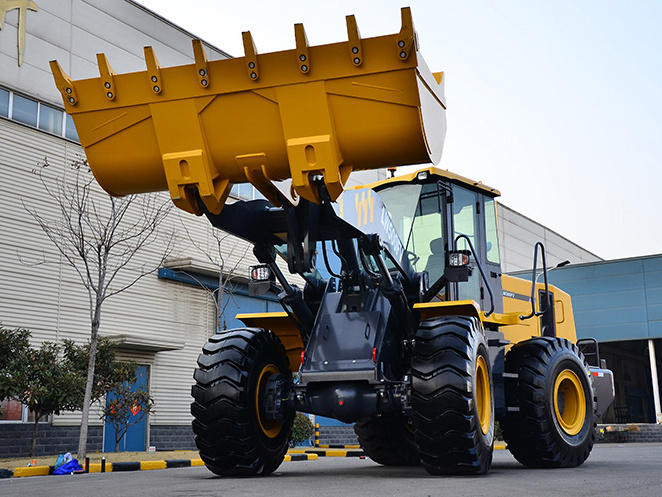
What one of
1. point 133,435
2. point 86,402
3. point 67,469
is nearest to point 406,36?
point 67,469

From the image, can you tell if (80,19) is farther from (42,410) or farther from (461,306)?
(461,306)

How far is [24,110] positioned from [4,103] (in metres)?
0.57

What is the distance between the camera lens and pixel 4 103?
18.9 metres

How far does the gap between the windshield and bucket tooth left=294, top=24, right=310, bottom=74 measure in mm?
3422

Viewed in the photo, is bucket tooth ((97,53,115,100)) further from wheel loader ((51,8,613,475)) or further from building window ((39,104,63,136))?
building window ((39,104,63,136))

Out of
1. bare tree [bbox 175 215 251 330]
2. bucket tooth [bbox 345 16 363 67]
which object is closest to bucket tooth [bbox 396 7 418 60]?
bucket tooth [bbox 345 16 363 67]

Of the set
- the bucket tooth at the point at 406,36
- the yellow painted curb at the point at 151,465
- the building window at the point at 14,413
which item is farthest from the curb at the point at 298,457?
the bucket tooth at the point at 406,36

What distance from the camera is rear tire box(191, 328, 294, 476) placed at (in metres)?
7.95

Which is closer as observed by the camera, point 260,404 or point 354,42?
point 354,42

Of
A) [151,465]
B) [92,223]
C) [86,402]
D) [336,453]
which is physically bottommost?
[336,453]

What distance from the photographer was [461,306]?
8.13 metres

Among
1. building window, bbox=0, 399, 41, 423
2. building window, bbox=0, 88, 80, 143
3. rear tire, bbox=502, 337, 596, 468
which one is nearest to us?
rear tire, bbox=502, 337, 596, 468

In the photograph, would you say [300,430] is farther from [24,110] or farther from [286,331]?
[286,331]

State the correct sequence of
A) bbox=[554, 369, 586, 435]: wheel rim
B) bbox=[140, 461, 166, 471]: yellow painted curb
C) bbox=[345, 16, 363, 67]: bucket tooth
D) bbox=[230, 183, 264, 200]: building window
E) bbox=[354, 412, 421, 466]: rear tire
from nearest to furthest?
bbox=[345, 16, 363, 67]: bucket tooth → bbox=[554, 369, 586, 435]: wheel rim → bbox=[354, 412, 421, 466]: rear tire → bbox=[140, 461, 166, 471]: yellow painted curb → bbox=[230, 183, 264, 200]: building window
